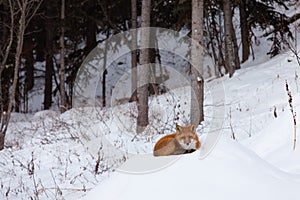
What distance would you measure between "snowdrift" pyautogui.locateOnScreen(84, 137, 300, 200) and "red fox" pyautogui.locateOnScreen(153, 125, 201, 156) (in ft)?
2.91

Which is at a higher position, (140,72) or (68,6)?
(68,6)

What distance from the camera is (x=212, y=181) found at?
250cm

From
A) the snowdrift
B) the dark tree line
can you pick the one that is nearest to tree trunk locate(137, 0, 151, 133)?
the dark tree line

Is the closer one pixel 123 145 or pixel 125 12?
pixel 123 145

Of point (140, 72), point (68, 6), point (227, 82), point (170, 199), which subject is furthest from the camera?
point (68, 6)

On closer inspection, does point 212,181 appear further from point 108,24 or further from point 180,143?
point 108,24

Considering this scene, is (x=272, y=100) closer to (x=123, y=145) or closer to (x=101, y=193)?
(x=123, y=145)

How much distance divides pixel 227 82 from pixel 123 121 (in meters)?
4.12

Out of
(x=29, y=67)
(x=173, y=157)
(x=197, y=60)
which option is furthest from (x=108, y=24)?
(x=173, y=157)

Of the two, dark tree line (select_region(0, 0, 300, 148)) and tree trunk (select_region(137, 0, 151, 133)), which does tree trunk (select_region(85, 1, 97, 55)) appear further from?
tree trunk (select_region(137, 0, 151, 133))

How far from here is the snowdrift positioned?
2426mm

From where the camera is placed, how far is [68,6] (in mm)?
16016

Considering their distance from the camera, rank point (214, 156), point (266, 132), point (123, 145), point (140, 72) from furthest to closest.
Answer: point (140, 72) → point (123, 145) → point (266, 132) → point (214, 156)

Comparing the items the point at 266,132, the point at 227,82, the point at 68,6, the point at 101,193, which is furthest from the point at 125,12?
the point at 101,193
